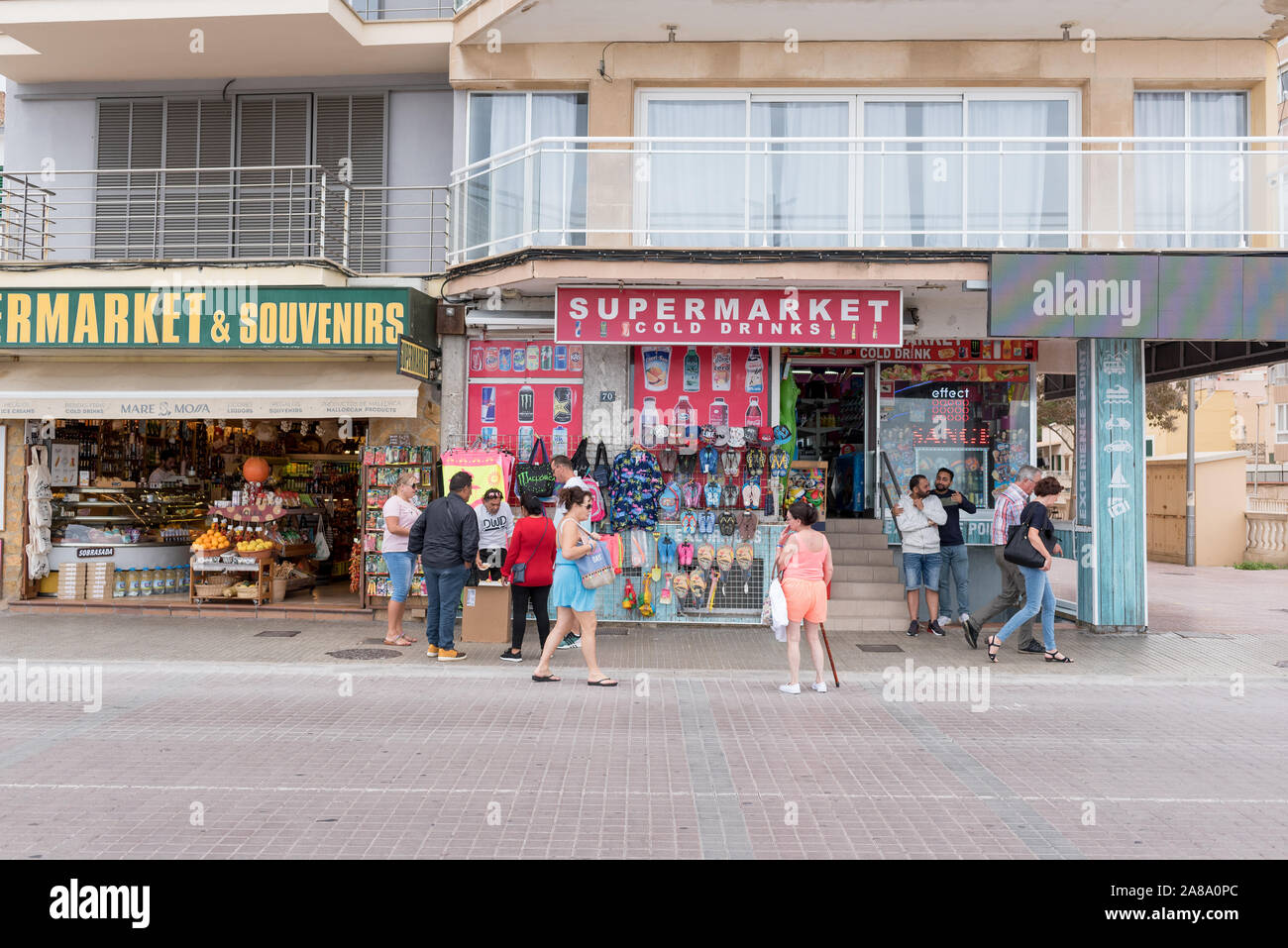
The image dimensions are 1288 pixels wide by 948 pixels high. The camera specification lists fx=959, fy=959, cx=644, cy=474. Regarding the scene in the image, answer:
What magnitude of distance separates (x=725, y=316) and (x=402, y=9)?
6.64 meters

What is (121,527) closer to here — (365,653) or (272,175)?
(272,175)

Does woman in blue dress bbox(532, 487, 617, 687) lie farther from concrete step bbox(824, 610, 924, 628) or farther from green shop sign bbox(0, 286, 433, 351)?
green shop sign bbox(0, 286, 433, 351)

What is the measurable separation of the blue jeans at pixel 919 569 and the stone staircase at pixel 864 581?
488mm

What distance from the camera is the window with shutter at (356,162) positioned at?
45.0ft

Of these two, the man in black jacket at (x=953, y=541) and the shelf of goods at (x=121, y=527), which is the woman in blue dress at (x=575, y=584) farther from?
the shelf of goods at (x=121, y=527)

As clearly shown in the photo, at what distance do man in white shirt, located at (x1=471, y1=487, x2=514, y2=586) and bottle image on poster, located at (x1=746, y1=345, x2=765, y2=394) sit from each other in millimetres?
3790

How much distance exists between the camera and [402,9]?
44.2 ft

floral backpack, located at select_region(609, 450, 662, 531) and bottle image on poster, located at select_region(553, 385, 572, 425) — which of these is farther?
bottle image on poster, located at select_region(553, 385, 572, 425)

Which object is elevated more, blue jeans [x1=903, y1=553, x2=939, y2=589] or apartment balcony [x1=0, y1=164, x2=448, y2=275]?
apartment balcony [x1=0, y1=164, x2=448, y2=275]

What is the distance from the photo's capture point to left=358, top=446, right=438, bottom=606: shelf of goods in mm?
12492

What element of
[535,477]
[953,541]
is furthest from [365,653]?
[953,541]

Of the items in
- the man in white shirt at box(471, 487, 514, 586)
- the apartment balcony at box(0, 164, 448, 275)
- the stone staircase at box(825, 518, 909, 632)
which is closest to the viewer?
the man in white shirt at box(471, 487, 514, 586)

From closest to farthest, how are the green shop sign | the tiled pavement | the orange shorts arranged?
the tiled pavement < the orange shorts < the green shop sign

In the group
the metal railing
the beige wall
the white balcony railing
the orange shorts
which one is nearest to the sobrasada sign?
the white balcony railing
